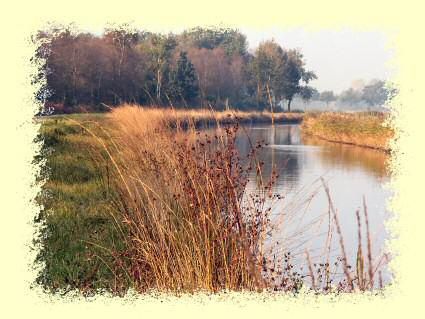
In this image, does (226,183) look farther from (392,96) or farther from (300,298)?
(392,96)

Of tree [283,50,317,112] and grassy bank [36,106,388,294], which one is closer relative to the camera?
grassy bank [36,106,388,294]

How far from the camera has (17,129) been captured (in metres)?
5.46

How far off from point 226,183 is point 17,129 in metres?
2.47

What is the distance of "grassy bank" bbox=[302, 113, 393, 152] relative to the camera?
2303 centimetres

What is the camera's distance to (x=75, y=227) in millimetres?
6566

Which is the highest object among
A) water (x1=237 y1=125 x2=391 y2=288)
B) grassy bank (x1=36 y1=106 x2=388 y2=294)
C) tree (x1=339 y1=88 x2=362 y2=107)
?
tree (x1=339 y1=88 x2=362 y2=107)

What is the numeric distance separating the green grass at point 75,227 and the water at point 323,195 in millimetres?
1742

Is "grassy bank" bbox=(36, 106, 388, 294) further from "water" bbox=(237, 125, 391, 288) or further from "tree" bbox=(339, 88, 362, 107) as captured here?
"tree" bbox=(339, 88, 362, 107)

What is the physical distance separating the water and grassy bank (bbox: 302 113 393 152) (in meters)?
0.70

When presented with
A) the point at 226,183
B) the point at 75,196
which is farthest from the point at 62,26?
the point at 226,183

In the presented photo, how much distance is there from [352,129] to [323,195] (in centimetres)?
1596

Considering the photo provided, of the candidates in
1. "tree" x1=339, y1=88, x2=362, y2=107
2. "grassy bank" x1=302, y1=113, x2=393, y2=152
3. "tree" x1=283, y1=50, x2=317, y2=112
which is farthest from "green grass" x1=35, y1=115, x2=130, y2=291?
"tree" x1=339, y1=88, x2=362, y2=107

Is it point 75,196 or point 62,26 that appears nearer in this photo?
point 62,26

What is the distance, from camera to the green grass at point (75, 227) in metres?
5.02
